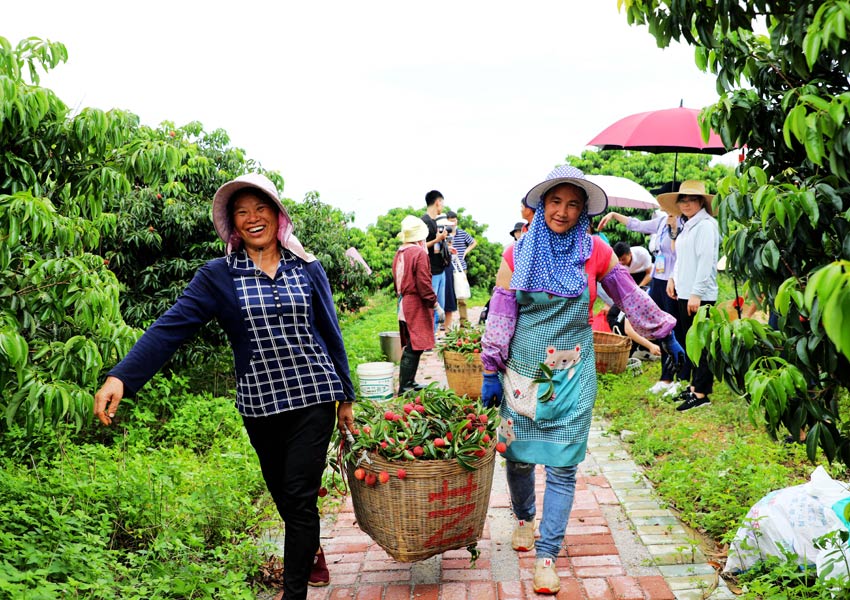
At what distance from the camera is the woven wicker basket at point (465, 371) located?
26.1 feet

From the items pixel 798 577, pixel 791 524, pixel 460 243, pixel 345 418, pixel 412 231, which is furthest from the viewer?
pixel 460 243

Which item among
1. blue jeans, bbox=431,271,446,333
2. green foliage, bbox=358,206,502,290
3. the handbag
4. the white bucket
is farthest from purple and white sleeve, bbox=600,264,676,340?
green foliage, bbox=358,206,502,290

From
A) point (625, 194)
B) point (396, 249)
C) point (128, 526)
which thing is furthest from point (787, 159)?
point (396, 249)

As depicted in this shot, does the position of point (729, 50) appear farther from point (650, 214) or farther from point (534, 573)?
point (650, 214)

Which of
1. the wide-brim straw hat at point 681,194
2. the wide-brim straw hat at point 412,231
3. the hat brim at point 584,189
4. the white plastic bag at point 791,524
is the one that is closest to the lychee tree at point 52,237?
the hat brim at point 584,189

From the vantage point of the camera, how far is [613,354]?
8.73m

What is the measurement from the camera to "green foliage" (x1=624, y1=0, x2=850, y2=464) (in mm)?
2387

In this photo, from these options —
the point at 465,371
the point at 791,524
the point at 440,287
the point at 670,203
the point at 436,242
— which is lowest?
the point at 465,371

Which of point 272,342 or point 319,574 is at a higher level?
point 272,342

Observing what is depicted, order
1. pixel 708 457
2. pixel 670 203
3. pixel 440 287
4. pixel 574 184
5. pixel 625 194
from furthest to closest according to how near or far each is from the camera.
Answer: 1. pixel 440 287
2. pixel 625 194
3. pixel 670 203
4. pixel 708 457
5. pixel 574 184

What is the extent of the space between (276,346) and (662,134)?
7123 mm

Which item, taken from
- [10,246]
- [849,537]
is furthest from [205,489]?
[849,537]

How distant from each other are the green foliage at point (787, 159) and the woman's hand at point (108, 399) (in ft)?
8.42

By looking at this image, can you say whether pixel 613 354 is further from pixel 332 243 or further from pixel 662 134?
pixel 332 243
